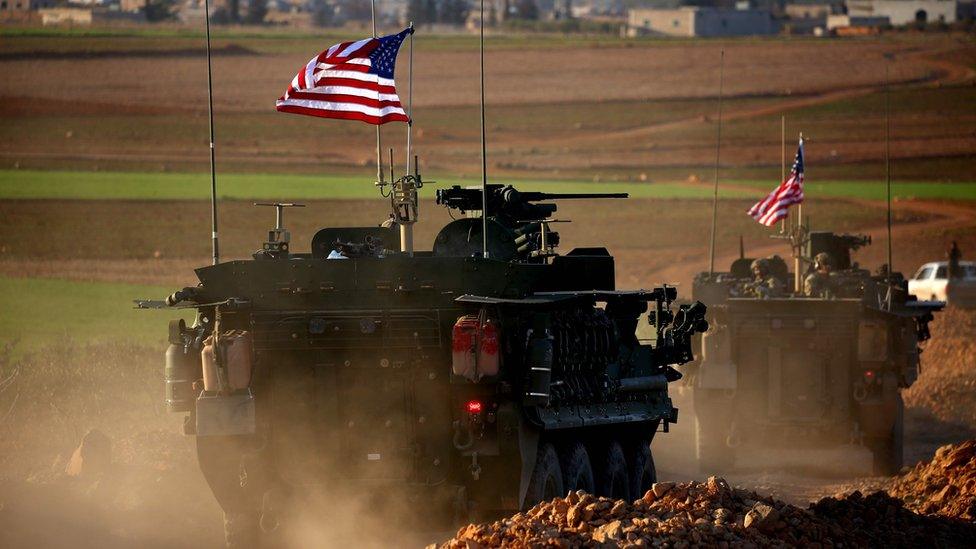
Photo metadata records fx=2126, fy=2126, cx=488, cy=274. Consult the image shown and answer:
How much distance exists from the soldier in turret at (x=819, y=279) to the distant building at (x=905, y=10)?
10713 centimetres

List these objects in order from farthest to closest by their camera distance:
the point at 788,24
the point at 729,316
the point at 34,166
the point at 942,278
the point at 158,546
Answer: the point at 788,24, the point at 34,166, the point at 942,278, the point at 729,316, the point at 158,546

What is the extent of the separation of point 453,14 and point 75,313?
107669mm

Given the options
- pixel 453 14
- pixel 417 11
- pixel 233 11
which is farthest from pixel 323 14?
pixel 233 11

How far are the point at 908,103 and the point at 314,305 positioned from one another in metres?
66.1

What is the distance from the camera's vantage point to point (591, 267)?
20.3 m

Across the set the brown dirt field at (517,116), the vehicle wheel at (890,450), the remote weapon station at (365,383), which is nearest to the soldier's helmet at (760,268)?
the vehicle wheel at (890,450)

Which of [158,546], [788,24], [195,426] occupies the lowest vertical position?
[158,546]

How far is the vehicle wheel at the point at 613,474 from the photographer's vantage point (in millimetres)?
20312

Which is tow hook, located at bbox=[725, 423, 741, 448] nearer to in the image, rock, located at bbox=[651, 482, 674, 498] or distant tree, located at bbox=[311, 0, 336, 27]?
rock, located at bbox=[651, 482, 674, 498]

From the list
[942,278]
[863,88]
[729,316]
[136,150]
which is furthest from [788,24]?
[729,316]

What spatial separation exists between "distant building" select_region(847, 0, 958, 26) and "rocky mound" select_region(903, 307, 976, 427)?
3637 inches

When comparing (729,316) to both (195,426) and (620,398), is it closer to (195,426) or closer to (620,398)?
(620,398)

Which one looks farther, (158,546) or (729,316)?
(729,316)

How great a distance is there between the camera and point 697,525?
50.4 feet
